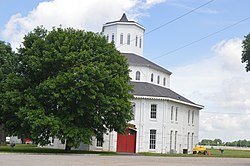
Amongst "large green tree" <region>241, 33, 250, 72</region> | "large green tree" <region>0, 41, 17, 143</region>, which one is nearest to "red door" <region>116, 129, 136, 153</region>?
"large green tree" <region>0, 41, 17, 143</region>

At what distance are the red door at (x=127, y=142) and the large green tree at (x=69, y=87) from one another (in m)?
8.94

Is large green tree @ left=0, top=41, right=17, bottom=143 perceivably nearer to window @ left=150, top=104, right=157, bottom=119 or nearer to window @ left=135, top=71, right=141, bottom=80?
window @ left=135, top=71, right=141, bottom=80

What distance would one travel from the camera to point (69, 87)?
38.7m

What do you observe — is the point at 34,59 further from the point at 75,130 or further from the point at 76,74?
the point at 75,130

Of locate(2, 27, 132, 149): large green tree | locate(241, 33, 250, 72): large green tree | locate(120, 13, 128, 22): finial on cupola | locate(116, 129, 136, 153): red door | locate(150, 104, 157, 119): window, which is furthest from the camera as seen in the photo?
locate(120, 13, 128, 22): finial on cupola

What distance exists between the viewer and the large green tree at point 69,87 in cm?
3834

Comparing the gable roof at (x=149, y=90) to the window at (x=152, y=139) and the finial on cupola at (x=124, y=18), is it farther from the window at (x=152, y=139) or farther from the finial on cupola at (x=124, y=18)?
the finial on cupola at (x=124, y=18)

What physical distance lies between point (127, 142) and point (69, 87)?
1603cm

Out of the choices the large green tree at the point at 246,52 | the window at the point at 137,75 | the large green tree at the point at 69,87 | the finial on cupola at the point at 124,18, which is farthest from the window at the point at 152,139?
the large green tree at the point at 246,52

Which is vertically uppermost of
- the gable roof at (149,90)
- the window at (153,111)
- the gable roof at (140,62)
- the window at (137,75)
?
the gable roof at (140,62)

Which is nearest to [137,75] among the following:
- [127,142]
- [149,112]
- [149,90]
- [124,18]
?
[149,90]

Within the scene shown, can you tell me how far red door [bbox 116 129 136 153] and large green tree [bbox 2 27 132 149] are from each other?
894 centimetres

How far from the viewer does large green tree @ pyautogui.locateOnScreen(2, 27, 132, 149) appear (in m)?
38.3

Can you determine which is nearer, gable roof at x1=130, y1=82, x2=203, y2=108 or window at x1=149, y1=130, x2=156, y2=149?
window at x1=149, y1=130, x2=156, y2=149
